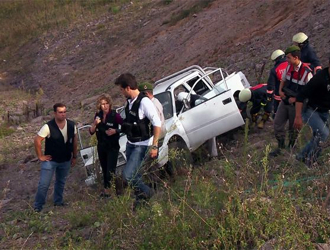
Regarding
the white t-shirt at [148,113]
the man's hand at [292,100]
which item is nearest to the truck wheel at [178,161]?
the white t-shirt at [148,113]

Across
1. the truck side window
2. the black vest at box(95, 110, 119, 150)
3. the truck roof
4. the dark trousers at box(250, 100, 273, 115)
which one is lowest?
the dark trousers at box(250, 100, 273, 115)

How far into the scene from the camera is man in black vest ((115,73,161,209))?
6387 millimetres

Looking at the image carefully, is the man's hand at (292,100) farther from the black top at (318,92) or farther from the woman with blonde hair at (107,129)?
the woman with blonde hair at (107,129)

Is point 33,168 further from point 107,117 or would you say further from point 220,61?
point 220,61

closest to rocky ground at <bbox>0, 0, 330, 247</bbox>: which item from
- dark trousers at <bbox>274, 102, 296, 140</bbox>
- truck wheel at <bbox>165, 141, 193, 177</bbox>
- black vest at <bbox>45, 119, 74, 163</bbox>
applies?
black vest at <bbox>45, 119, 74, 163</bbox>

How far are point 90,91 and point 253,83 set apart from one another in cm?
911

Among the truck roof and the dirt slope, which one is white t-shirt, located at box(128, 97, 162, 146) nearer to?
the truck roof

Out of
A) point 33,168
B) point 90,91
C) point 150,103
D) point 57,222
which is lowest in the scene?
point 90,91

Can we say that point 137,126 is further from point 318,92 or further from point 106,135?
point 318,92

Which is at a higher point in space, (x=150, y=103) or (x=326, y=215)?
(x=150, y=103)

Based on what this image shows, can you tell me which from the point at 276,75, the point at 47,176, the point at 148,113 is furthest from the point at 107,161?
the point at 276,75

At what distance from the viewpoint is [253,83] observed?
13031 millimetres

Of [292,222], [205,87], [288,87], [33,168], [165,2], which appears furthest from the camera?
[165,2]

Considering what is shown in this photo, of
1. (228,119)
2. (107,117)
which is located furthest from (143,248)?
(228,119)
